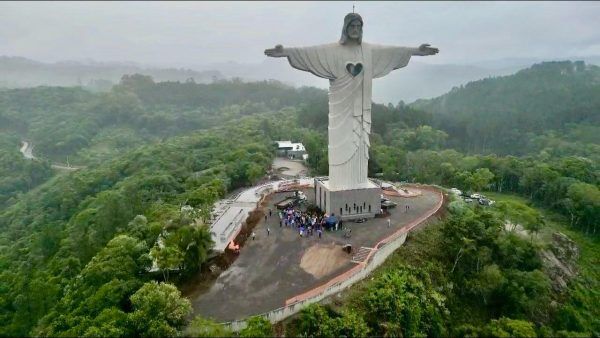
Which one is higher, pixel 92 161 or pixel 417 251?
pixel 417 251

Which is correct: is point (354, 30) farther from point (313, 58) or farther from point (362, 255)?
point (362, 255)

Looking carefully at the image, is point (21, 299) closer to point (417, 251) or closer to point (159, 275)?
point (159, 275)

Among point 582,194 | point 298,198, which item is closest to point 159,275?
point 298,198

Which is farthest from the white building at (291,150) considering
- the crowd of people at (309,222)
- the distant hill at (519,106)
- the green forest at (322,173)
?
the distant hill at (519,106)

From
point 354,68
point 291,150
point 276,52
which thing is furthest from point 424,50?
point 291,150

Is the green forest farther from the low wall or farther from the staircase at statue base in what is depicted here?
the staircase at statue base

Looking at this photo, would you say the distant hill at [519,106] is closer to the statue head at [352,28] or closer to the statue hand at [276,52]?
the statue head at [352,28]
